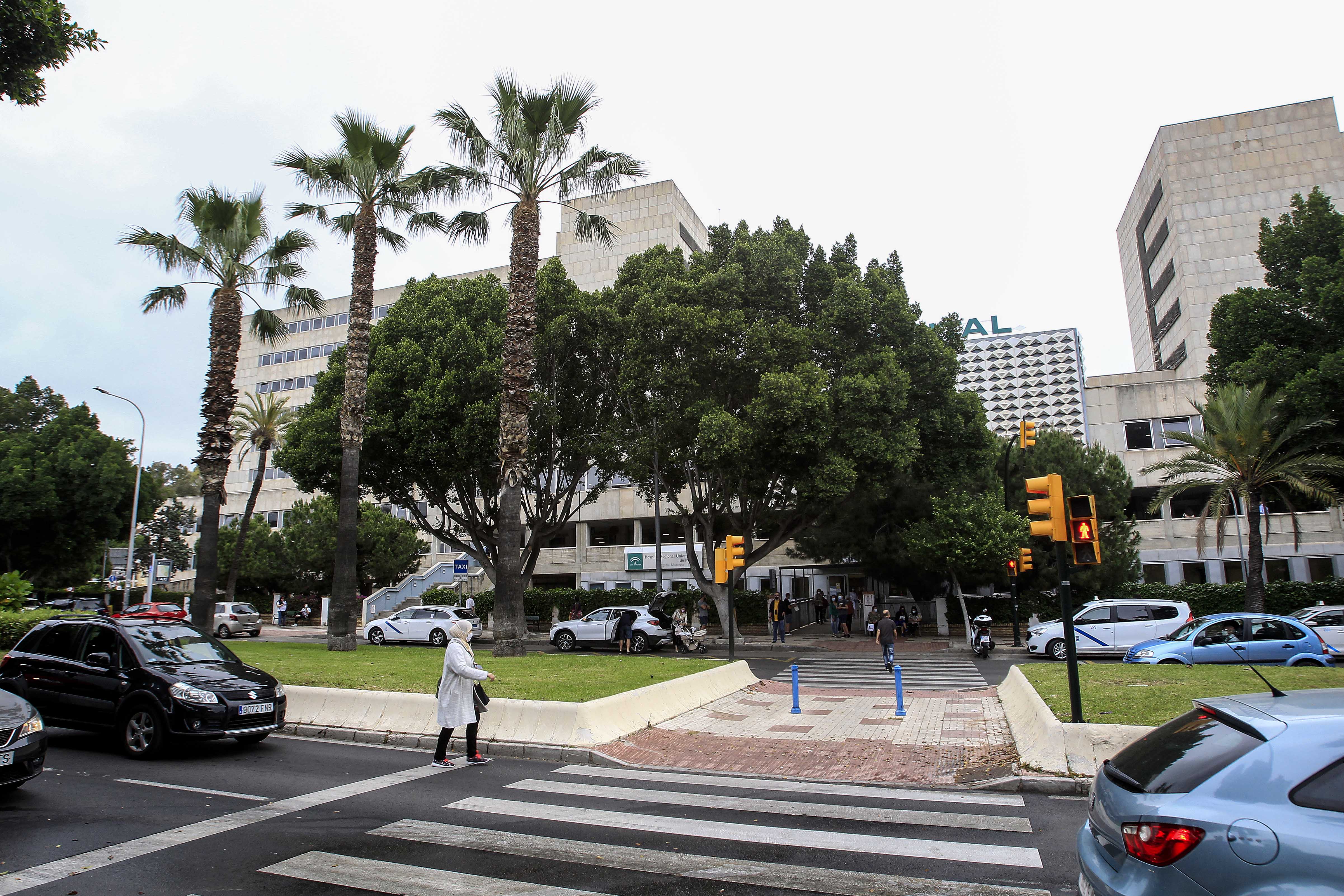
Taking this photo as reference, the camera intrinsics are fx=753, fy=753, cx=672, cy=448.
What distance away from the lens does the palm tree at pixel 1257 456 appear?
2220 centimetres

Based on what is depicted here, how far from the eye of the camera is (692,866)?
5223 mm

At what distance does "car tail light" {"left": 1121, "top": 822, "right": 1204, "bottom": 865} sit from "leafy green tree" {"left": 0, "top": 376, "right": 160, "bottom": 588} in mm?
40183

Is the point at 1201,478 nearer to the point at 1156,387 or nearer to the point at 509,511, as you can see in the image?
the point at 1156,387

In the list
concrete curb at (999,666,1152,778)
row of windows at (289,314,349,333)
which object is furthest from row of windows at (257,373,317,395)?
concrete curb at (999,666,1152,778)

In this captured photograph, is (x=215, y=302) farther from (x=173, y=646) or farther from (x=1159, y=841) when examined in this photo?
(x=1159, y=841)

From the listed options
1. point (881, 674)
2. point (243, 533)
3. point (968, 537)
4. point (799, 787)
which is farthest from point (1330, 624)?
point (243, 533)

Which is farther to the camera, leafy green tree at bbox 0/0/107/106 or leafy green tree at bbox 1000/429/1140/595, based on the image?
leafy green tree at bbox 1000/429/1140/595

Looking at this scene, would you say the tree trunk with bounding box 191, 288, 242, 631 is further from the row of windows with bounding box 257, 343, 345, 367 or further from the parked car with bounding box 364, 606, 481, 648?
the row of windows with bounding box 257, 343, 345, 367

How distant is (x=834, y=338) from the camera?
2408 cm

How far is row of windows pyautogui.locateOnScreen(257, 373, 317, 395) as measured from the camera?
205 feet

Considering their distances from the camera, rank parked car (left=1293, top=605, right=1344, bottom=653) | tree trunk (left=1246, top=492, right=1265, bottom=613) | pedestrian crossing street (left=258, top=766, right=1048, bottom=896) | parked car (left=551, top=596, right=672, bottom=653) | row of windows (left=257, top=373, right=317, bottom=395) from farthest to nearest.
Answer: row of windows (left=257, top=373, right=317, bottom=395) < parked car (left=551, top=596, right=672, bottom=653) < tree trunk (left=1246, top=492, right=1265, bottom=613) < parked car (left=1293, top=605, right=1344, bottom=653) < pedestrian crossing street (left=258, top=766, right=1048, bottom=896)

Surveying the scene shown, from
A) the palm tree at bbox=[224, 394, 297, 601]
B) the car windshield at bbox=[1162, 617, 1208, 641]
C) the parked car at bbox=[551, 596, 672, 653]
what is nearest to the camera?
the car windshield at bbox=[1162, 617, 1208, 641]

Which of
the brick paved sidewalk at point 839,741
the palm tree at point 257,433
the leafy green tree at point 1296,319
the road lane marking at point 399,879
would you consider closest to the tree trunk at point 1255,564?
the leafy green tree at point 1296,319

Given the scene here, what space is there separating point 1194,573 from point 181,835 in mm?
45084
